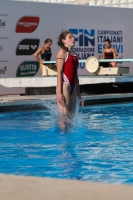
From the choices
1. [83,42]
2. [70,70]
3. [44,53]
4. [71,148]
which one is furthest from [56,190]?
[83,42]

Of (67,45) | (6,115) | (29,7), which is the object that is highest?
(29,7)

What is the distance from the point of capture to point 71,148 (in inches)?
295

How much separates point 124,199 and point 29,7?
14955mm

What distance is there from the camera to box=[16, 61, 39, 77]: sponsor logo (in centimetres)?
1752

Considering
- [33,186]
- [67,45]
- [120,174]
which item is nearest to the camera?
[33,186]

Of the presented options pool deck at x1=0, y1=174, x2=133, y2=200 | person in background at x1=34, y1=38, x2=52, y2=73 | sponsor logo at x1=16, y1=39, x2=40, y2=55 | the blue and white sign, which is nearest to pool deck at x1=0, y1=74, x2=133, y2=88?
person in background at x1=34, y1=38, x2=52, y2=73

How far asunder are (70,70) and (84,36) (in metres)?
11.7

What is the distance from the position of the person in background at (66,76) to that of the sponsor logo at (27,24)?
9.77 metres

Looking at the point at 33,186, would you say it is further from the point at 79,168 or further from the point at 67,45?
the point at 67,45

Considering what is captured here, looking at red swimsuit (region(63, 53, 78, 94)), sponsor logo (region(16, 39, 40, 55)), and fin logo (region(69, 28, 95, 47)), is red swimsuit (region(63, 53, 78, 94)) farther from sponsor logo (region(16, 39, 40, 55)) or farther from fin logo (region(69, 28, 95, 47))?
fin logo (region(69, 28, 95, 47))

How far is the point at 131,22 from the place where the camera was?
20594 mm

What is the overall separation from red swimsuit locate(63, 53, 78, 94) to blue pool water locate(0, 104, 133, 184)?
→ 2.83ft

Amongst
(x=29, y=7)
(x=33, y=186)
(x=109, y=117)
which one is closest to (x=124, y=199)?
(x=33, y=186)

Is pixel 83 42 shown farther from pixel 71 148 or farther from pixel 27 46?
pixel 71 148
